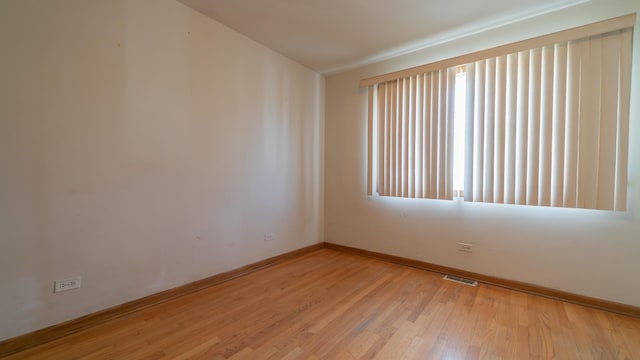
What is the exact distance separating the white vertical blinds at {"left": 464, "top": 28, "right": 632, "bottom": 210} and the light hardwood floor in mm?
1015

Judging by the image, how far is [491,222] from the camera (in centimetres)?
274

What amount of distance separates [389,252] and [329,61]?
9.04 ft

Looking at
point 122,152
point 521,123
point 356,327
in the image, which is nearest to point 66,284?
point 122,152

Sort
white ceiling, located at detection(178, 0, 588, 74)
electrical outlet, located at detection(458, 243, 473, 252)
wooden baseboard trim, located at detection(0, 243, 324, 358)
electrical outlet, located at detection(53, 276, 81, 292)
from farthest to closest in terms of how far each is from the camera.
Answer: electrical outlet, located at detection(458, 243, 473, 252) → white ceiling, located at detection(178, 0, 588, 74) → electrical outlet, located at detection(53, 276, 81, 292) → wooden baseboard trim, located at detection(0, 243, 324, 358)

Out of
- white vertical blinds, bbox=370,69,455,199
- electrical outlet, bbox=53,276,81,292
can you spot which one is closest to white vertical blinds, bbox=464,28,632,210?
white vertical blinds, bbox=370,69,455,199

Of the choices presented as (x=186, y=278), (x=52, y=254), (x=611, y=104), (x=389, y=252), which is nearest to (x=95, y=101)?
(x=52, y=254)

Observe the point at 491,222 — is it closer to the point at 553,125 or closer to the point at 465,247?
the point at 465,247

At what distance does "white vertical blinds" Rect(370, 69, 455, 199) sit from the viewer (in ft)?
9.69

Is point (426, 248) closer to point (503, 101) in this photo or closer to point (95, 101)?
point (503, 101)

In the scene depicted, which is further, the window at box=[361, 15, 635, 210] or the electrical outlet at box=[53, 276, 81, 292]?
the window at box=[361, 15, 635, 210]

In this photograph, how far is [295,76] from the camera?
363 cm

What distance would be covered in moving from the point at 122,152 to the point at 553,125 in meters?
3.75

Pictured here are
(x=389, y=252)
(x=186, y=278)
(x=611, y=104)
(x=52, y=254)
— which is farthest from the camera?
(x=389, y=252)

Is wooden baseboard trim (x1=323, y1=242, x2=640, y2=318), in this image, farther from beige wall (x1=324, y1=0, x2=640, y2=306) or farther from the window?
the window
